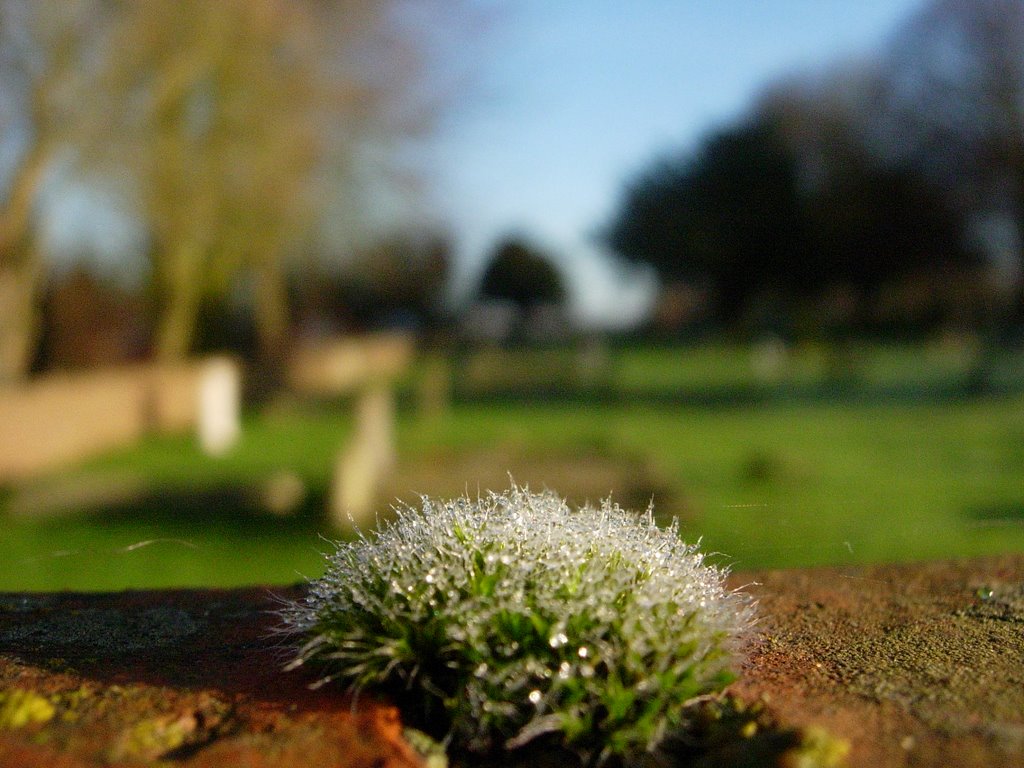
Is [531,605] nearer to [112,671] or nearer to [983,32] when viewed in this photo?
[112,671]

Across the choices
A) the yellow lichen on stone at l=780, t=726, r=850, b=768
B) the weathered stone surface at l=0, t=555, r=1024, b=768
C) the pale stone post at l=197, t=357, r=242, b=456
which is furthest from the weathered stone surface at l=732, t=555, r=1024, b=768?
the pale stone post at l=197, t=357, r=242, b=456

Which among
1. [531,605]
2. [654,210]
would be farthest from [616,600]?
[654,210]

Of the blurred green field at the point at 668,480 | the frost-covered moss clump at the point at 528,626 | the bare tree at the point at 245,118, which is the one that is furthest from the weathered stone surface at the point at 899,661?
the bare tree at the point at 245,118

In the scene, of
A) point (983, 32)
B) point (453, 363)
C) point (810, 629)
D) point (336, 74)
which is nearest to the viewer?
point (810, 629)

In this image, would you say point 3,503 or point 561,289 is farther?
point 561,289

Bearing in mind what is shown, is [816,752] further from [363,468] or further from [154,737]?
[363,468]
